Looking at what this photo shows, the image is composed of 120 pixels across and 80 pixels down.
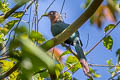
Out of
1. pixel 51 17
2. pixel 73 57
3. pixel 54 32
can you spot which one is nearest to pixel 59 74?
pixel 73 57

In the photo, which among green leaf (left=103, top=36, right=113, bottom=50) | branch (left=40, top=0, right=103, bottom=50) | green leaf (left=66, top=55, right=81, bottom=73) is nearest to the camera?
branch (left=40, top=0, right=103, bottom=50)

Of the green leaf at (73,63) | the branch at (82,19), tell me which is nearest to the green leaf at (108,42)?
the green leaf at (73,63)

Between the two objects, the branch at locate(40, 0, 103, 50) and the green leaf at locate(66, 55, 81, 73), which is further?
the green leaf at locate(66, 55, 81, 73)

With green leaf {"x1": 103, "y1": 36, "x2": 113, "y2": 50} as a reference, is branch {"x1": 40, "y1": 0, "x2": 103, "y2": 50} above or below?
above

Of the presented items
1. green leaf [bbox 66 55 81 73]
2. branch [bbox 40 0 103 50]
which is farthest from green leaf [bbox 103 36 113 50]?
branch [bbox 40 0 103 50]

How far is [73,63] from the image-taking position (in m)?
2.02

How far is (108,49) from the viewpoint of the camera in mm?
1948

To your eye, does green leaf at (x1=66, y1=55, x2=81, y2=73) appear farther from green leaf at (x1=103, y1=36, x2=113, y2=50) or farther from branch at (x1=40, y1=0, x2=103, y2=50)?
branch at (x1=40, y1=0, x2=103, y2=50)

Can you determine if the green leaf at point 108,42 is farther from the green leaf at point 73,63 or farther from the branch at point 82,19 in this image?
the branch at point 82,19

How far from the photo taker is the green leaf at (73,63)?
1988 millimetres

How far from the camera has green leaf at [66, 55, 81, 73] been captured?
199cm

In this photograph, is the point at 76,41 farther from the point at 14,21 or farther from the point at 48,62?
the point at 48,62

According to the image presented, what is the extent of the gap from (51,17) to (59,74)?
10.0 ft

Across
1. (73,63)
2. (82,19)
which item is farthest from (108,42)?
(82,19)
